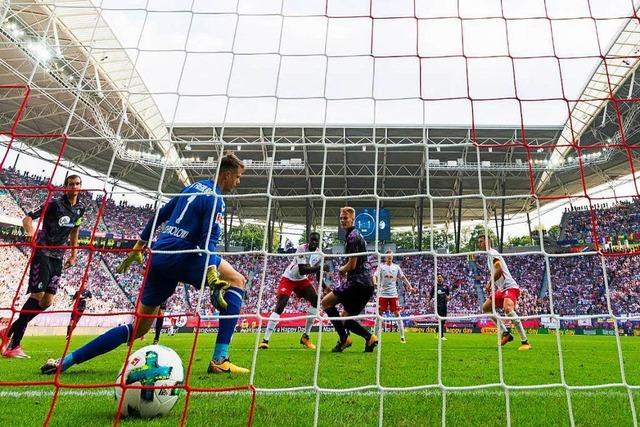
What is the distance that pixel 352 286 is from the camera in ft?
19.5

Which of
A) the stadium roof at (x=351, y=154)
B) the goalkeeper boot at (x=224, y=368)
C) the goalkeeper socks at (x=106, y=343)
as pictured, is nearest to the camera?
the goalkeeper socks at (x=106, y=343)

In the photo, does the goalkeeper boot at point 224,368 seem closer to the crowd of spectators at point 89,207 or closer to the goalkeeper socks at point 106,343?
the goalkeeper socks at point 106,343

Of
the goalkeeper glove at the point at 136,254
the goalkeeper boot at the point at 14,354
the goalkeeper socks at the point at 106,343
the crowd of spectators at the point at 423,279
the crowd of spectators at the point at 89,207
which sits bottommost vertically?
the goalkeeper boot at the point at 14,354

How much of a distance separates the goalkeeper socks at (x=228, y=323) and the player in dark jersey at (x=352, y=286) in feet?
6.16

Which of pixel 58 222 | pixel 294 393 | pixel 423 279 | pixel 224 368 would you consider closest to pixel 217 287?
pixel 294 393

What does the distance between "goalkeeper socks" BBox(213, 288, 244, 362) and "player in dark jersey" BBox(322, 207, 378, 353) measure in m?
1.88

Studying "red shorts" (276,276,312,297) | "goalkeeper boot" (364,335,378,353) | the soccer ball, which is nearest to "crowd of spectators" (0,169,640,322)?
"red shorts" (276,276,312,297)

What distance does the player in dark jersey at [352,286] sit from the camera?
5612mm

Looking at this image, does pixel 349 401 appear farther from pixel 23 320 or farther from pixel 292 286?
pixel 23 320

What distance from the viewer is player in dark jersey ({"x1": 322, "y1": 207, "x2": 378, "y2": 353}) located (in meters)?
5.61

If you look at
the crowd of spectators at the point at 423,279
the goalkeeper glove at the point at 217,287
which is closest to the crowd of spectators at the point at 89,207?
the crowd of spectators at the point at 423,279

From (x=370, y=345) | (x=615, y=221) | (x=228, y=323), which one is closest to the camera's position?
(x=228, y=323)

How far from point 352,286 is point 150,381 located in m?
3.54

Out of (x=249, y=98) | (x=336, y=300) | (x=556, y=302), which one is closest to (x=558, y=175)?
(x=556, y=302)
